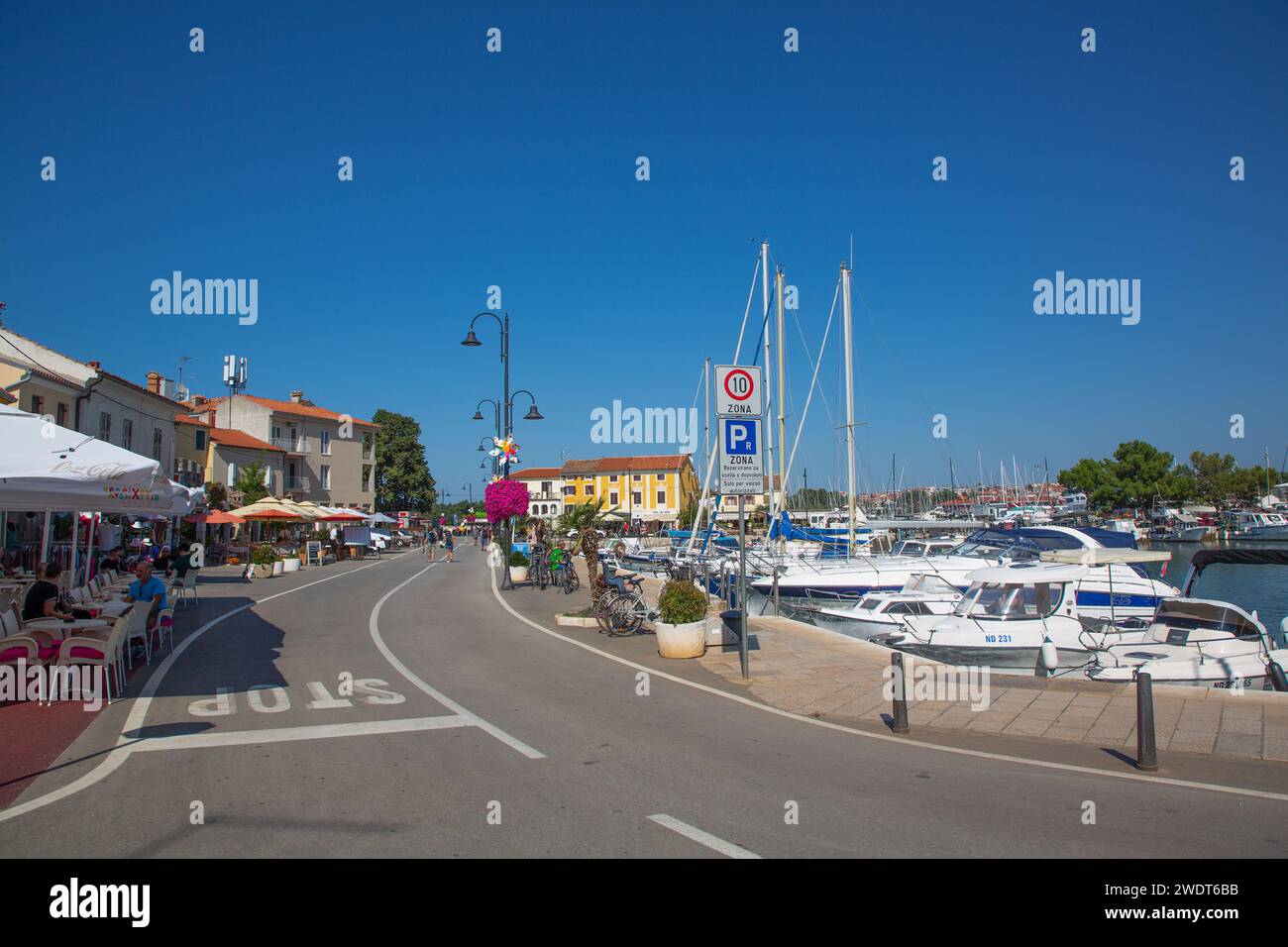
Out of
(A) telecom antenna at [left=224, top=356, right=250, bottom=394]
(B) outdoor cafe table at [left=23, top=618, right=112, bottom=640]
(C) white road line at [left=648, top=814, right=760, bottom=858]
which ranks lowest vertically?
(C) white road line at [left=648, top=814, right=760, bottom=858]

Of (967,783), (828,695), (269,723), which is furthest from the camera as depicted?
(828,695)

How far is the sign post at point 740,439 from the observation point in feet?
38.4

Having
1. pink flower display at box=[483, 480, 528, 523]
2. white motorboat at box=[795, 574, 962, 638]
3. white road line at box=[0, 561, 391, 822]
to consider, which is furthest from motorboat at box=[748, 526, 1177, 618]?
white road line at box=[0, 561, 391, 822]

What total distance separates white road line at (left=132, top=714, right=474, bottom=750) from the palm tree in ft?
27.9

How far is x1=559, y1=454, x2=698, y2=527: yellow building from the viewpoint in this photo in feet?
369

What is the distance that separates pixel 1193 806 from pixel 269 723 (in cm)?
861

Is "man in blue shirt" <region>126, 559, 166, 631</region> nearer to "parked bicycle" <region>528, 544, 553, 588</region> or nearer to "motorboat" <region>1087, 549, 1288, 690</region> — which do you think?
"parked bicycle" <region>528, 544, 553, 588</region>

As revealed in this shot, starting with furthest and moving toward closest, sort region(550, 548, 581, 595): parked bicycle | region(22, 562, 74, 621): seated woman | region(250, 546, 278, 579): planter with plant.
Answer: region(250, 546, 278, 579): planter with plant < region(550, 548, 581, 595): parked bicycle < region(22, 562, 74, 621): seated woman

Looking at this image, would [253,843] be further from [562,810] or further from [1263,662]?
[1263,662]

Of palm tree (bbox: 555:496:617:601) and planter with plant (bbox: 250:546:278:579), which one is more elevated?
palm tree (bbox: 555:496:617:601)
